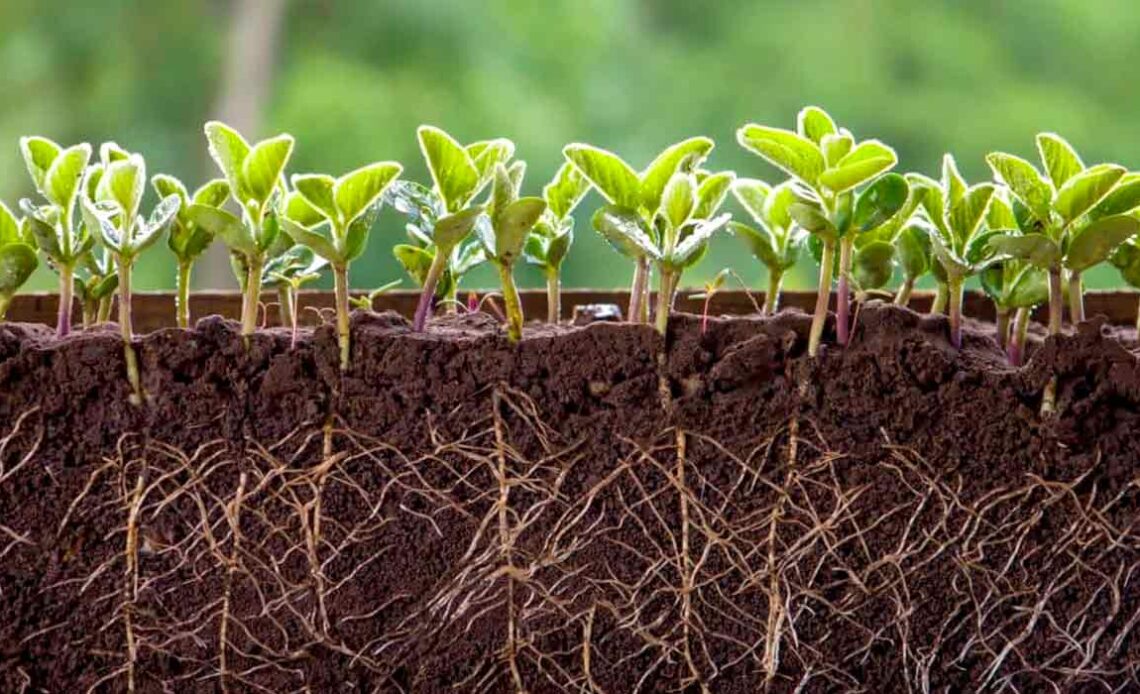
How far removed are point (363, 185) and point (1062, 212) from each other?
386 mm

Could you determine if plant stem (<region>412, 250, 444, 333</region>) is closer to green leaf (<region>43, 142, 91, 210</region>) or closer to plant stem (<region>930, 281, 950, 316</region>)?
green leaf (<region>43, 142, 91, 210</region>)

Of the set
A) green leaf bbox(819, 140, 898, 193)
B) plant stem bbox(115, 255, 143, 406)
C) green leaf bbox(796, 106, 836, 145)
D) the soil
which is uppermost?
green leaf bbox(796, 106, 836, 145)

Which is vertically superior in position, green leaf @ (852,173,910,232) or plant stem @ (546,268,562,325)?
green leaf @ (852,173,910,232)

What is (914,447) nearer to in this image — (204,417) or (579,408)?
(579,408)

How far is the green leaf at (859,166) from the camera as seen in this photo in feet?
2.16

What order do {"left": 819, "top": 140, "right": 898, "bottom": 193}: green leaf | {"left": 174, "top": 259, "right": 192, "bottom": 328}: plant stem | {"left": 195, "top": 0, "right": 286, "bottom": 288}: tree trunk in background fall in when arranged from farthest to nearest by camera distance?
{"left": 195, "top": 0, "right": 286, "bottom": 288}: tree trunk in background
{"left": 174, "top": 259, "right": 192, "bottom": 328}: plant stem
{"left": 819, "top": 140, "right": 898, "bottom": 193}: green leaf

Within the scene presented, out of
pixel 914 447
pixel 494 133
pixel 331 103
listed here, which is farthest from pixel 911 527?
pixel 331 103

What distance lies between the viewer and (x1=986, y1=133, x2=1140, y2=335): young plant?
675 millimetres

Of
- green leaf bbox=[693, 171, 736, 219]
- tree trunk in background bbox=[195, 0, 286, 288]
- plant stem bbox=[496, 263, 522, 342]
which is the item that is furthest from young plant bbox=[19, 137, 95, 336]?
tree trunk in background bbox=[195, 0, 286, 288]

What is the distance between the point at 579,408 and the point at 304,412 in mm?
155

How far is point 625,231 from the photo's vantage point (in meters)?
0.69

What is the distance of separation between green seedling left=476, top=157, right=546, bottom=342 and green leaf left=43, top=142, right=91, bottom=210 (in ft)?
0.75

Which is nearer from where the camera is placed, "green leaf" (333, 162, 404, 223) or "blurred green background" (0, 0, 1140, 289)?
"green leaf" (333, 162, 404, 223)

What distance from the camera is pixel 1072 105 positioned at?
8.57ft
